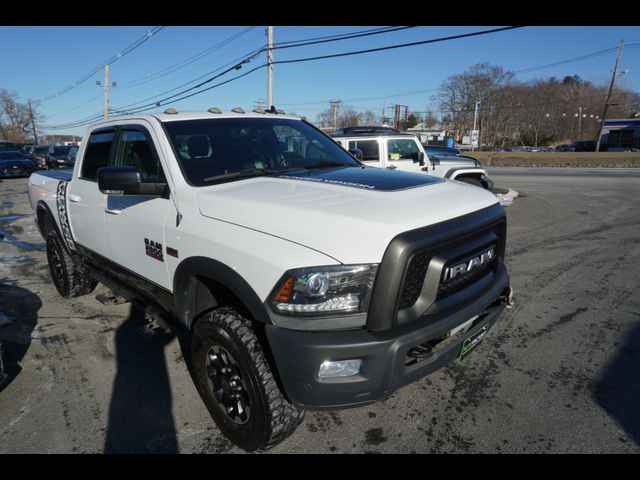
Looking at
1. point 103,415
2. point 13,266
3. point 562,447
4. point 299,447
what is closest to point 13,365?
point 103,415

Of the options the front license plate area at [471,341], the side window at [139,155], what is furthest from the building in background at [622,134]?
the side window at [139,155]

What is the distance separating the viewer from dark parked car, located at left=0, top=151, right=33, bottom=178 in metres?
21.1

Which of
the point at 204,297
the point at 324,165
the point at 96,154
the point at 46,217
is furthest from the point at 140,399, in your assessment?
the point at 46,217

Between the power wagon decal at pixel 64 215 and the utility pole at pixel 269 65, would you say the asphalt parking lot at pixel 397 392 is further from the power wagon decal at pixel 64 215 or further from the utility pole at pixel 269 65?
the utility pole at pixel 269 65

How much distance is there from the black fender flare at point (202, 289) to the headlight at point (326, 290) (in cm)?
17

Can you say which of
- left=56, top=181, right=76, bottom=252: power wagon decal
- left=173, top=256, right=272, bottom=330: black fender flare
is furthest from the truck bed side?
left=173, top=256, right=272, bottom=330: black fender flare

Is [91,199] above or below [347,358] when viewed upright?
above

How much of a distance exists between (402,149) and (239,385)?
8.51m

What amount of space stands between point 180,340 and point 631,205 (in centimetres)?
1278

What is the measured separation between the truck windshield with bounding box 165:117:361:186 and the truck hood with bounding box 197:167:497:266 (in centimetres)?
25

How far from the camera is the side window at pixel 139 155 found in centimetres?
305

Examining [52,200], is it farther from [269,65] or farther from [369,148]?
[269,65]

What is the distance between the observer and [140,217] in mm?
3051

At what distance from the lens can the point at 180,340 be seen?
3.85 meters
